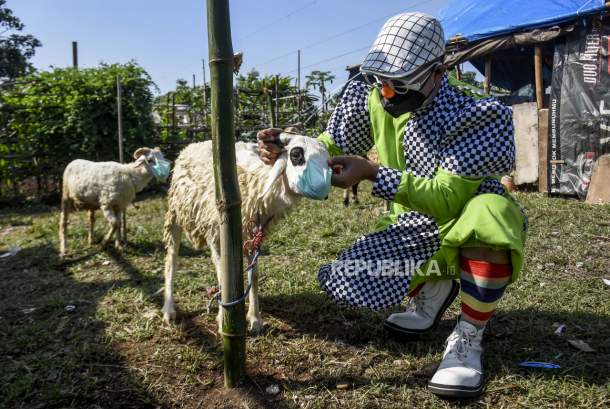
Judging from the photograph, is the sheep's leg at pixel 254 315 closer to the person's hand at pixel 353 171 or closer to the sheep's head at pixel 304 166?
the sheep's head at pixel 304 166

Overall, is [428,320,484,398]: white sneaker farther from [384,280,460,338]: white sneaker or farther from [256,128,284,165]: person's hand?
[256,128,284,165]: person's hand

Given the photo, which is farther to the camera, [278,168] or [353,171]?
[278,168]

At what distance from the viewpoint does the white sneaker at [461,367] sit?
6.93ft

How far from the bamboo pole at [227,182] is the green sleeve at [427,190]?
2.15 ft

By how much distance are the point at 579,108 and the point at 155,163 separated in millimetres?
6305

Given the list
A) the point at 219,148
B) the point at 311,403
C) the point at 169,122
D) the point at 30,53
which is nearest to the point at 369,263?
the point at 311,403

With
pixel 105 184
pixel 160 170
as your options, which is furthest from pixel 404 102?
pixel 105 184

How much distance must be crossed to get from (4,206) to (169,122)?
196 inches

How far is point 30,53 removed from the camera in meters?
20.8

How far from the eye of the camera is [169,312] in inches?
124

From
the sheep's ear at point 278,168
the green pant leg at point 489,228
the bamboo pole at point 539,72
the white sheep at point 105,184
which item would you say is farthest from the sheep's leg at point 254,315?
the bamboo pole at point 539,72

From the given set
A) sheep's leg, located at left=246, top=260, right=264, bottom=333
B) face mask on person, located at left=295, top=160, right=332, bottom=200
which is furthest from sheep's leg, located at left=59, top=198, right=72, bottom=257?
face mask on person, located at left=295, top=160, right=332, bottom=200

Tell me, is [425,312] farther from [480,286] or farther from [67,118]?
[67,118]

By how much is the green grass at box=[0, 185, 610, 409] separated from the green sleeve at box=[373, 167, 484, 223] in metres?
0.85
